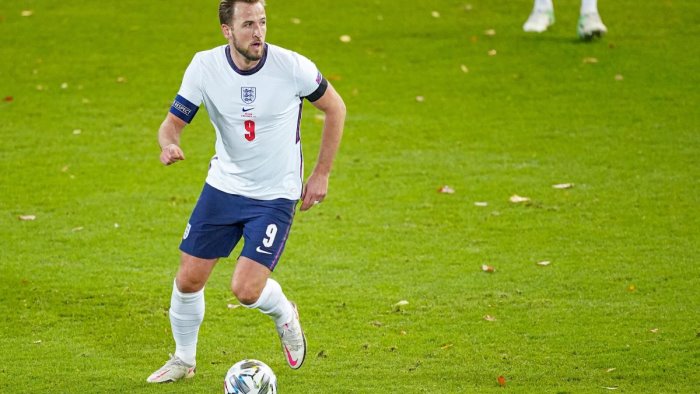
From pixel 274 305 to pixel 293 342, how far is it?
303mm

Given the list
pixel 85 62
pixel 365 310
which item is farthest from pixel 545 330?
pixel 85 62

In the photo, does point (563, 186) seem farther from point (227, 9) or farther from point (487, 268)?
point (227, 9)

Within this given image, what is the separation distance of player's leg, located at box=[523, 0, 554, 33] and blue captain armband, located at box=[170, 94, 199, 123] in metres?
12.3

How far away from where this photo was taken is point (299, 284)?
347 inches

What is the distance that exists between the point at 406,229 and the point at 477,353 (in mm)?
3040

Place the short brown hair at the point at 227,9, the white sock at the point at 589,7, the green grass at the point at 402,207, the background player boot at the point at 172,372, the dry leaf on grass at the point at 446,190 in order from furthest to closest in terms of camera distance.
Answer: the white sock at the point at 589,7 → the dry leaf on grass at the point at 446,190 → the green grass at the point at 402,207 → the background player boot at the point at 172,372 → the short brown hair at the point at 227,9

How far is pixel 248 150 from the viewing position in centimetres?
652

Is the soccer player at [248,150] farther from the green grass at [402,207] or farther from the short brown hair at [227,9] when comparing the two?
the green grass at [402,207]

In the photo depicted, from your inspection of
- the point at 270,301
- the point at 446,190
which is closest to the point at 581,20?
Result: the point at 446,190

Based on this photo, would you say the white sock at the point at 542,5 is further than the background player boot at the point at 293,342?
Yes

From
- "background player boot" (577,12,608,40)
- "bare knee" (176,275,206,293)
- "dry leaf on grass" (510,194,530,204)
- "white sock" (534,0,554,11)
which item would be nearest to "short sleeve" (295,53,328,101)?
"bare knee" (176,275,206,293)

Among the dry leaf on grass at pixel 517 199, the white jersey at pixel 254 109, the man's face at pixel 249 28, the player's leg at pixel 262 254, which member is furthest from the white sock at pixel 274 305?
the dry leaf on grass at pixel 517 199

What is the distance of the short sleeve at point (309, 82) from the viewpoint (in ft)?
21.3

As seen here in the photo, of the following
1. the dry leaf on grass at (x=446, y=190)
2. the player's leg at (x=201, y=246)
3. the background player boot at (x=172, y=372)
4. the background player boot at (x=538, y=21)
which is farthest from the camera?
the background player boot at (x=538, y=21)
